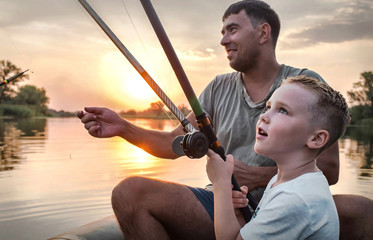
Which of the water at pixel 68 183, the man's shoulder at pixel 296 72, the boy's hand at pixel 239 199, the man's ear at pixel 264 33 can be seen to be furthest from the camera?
the water at pixel 68 183

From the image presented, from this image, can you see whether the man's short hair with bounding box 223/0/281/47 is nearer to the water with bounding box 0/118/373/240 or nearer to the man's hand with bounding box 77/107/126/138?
the man's hand with bounding box 77/107/126/138

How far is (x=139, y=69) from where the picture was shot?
182 cm

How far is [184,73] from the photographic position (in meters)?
1.74

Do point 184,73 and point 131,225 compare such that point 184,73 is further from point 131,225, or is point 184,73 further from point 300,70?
point 300,70

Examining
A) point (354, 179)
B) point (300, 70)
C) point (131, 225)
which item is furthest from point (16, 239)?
point (354, 179)

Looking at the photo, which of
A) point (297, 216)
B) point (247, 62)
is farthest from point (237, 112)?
point (297, 216)

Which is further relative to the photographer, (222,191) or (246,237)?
(222,191)

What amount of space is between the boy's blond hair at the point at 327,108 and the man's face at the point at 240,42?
3.14 feet

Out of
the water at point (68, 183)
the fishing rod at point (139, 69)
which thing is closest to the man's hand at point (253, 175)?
the fishing rod at point (139, 69)

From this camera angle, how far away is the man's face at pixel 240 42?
2729 millimetres

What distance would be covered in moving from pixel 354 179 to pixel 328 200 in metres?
8.54

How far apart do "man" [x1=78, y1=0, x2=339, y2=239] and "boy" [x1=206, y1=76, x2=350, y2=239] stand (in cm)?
56

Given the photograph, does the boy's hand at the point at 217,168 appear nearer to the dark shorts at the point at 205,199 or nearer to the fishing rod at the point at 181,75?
the fishing rod at the point at 181,75

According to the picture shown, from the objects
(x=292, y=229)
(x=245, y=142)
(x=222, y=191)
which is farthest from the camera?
(x=245, y=142)
